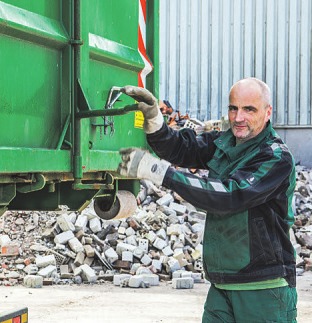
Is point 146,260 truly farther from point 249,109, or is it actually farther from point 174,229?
point 249,109

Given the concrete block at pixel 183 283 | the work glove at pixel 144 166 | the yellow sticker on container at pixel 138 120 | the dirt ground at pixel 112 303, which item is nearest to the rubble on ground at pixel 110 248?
the concrete block at pixel 183 283

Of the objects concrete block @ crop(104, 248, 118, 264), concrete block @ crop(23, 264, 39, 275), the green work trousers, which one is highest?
the green work trousers

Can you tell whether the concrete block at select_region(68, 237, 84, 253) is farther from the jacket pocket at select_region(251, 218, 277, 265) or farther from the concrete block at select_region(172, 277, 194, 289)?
the jacket pocket at select_region(251, 218, 277, 265)

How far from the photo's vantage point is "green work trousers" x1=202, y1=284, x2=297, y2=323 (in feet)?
11.3

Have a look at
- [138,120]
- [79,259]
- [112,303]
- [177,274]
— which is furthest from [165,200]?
[138,120]

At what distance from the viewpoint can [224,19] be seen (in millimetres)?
15359

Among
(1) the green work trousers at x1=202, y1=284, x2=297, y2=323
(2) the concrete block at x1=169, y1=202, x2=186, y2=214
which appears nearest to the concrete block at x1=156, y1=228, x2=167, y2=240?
(2) the concrete block at x1=169, y1=202, x2=186, y2=214

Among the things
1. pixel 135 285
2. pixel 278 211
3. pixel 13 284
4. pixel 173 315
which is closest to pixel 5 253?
pixel 13 284

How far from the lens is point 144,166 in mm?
3195

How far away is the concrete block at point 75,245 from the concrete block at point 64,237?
84 millimetres

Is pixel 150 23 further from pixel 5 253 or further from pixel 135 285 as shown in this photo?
pixel 5 253

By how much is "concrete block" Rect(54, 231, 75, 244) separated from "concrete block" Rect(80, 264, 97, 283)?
904mm

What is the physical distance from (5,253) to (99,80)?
6.97m

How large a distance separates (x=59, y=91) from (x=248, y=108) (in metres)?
0.94
